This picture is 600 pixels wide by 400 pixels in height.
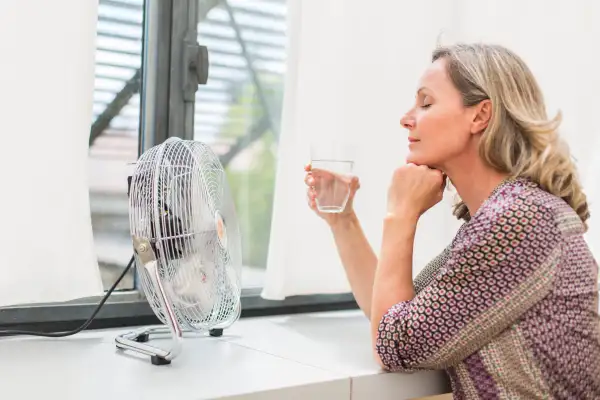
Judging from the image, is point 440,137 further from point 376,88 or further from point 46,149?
point 46,149

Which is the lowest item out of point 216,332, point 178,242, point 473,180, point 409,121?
point 216,332

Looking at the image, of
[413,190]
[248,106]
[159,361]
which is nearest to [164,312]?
[159,361]

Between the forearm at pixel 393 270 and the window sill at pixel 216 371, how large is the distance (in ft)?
0.37

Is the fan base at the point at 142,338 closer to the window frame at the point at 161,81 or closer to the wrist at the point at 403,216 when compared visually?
the window frame at the point at 161,81

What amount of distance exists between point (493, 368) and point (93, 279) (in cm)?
79

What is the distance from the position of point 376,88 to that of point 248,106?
0.35 metres

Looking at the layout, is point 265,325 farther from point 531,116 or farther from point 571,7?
point 571,7

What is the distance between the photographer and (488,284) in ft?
3.90

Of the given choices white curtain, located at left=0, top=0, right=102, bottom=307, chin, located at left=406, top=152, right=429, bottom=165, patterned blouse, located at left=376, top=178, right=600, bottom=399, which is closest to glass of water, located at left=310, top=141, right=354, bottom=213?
chin, located at left=406, top=152, right=429, bottom=165

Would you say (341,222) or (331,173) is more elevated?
(331,173)

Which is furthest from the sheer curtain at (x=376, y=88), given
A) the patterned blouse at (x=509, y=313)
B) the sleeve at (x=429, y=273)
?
the patterned blouse at (x=509, y=313)

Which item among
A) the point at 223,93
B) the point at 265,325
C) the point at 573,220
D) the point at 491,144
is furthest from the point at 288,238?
the point at 573,220

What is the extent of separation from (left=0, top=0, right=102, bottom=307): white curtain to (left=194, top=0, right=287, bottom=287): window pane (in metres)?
0.48

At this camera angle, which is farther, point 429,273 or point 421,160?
point 429,273
